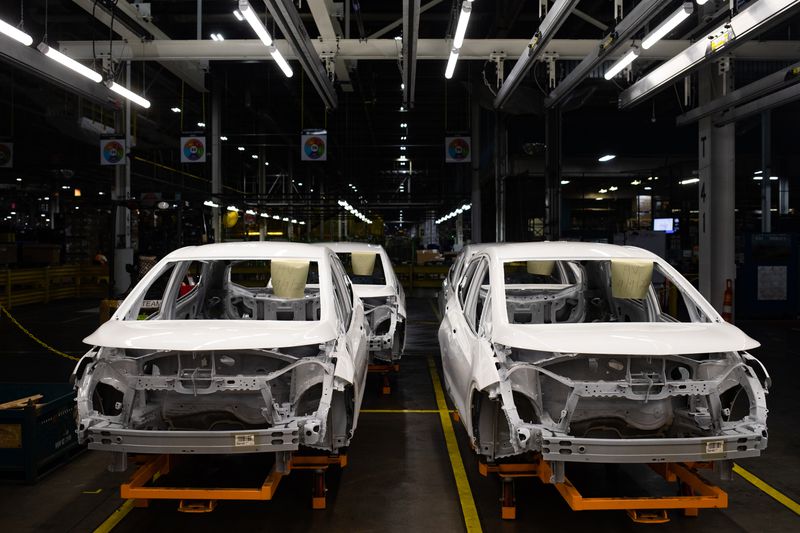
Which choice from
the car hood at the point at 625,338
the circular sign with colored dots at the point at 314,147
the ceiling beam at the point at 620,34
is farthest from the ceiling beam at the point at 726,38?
the circular sign with colored dots at the point at 314,147

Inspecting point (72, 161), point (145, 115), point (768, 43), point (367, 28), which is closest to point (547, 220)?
point (768, 43)

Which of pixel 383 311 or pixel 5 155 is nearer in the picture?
pixel 383 311

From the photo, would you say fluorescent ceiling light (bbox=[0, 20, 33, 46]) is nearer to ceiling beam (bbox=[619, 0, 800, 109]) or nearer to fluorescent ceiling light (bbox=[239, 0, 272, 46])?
fluorescent ceiling light (bbox=[239, 0, 272, 46])

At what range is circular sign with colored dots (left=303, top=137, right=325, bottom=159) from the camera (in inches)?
656

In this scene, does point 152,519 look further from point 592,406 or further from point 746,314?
point 746,314

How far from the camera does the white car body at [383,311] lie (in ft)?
22.7

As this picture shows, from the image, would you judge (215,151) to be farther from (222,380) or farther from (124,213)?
(222,380)

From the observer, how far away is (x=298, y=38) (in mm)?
8562

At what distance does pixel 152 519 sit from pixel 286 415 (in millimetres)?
1169

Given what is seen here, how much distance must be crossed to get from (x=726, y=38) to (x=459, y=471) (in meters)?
5.54

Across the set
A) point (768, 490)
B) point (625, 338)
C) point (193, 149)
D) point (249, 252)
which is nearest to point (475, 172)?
point (193, 149)

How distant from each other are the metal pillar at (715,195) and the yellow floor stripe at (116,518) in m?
10.7

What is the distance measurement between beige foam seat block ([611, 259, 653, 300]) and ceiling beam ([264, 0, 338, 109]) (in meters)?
5.28

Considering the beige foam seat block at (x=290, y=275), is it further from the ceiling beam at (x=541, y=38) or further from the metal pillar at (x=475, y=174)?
the metal pillar at (x=475, y=174)
